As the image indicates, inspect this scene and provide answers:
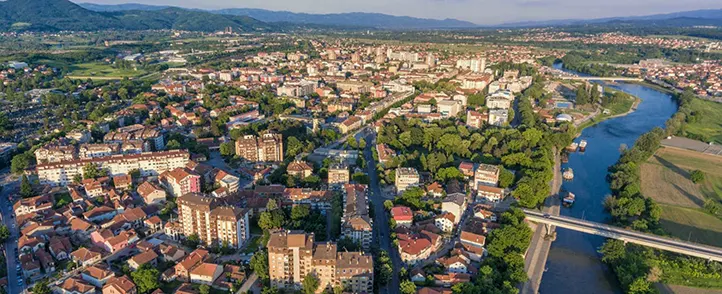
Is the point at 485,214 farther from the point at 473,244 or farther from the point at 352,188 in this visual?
the point at 352,188

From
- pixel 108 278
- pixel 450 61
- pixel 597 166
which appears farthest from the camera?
pixel 450 61

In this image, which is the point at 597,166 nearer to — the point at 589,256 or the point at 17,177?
the point at 589,256

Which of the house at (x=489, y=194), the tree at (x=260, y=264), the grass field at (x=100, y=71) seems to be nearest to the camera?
the tree at (x=260, y=264)

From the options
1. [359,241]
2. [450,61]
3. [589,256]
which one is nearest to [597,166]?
[589,256]

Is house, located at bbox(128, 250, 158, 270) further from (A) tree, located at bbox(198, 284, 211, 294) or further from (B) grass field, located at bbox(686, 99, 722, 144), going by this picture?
(B) grass field, located at bbox(686, 99, 722, 144)

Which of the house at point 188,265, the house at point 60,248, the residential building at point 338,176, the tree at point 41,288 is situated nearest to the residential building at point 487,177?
the residential building at point 338,176

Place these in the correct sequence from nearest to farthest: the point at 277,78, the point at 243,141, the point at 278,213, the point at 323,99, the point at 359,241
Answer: the point at 359,241, the point at 278,213, the point at 243,141, the point at 323,99, the point at 277,78

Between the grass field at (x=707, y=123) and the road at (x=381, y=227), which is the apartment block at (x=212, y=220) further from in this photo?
the grass field at (x=707, y=123)
